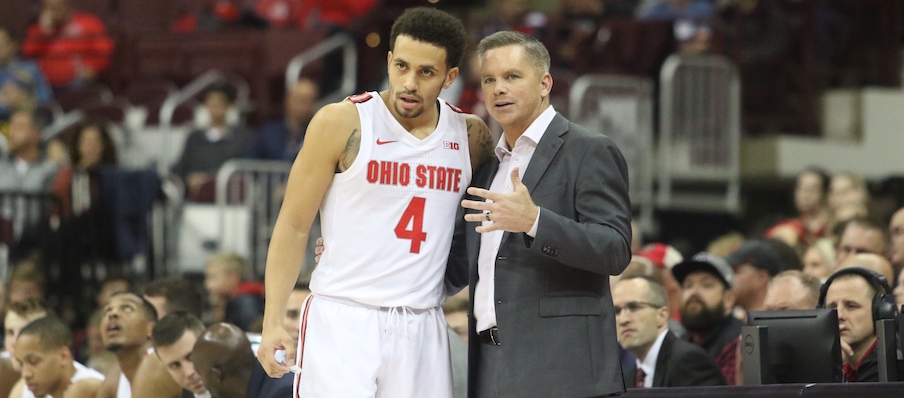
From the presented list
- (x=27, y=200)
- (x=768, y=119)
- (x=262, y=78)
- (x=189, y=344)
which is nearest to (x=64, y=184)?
(x=27, y=200)

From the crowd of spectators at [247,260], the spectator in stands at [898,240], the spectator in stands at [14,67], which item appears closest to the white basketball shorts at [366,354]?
the crowd of spectators at [247,260]

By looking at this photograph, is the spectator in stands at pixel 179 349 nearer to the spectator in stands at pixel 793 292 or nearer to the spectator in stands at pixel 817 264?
the spectator in stands at pixel 793 292

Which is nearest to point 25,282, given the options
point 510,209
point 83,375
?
point 83,375

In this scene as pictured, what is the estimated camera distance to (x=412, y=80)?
437 centimetres

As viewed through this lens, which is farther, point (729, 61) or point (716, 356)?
point (729, 61)

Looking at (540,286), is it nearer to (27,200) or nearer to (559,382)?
(559,382)

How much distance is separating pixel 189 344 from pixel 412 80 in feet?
9.09

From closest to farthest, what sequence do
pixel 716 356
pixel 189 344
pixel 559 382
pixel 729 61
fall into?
pixel 559 382 → pixel 189 344 → pixel 716 356 → pixel 729 61

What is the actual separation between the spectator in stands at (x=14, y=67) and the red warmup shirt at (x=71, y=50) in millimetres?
358

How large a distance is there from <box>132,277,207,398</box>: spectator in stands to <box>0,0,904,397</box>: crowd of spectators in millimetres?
11

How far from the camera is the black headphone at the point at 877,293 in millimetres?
5121

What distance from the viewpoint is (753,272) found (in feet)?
27.5

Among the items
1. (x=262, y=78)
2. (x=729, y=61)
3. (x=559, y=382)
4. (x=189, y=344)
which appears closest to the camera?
(x=559, y=382)

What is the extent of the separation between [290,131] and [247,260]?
1691 millimetres
